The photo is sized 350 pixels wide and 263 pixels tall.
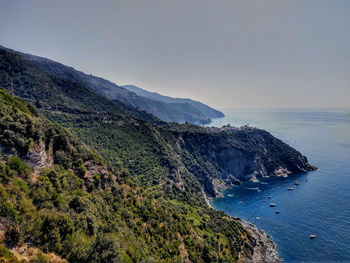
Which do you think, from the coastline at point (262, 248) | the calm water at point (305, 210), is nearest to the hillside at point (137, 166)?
the coastline at point (262, 248)

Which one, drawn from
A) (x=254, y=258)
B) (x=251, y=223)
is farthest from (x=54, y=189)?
(x=251, y=223)

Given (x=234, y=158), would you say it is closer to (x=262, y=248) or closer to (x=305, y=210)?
(x=305, y=210)

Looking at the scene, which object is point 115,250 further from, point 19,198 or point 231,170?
point 231,170

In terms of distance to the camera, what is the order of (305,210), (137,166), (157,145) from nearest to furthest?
(137,166) → (305,210) → (157,145)

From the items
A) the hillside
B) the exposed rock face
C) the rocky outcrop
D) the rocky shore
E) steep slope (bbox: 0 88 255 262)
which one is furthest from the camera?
the rocky outcrop

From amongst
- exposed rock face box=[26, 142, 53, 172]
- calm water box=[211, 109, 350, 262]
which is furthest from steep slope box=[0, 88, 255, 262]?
calm water box=[211, 109, 350, 262]

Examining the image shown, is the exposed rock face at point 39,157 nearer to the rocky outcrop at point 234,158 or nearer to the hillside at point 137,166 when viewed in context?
the hillside at point 137,166

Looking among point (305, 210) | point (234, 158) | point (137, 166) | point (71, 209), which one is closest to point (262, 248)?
point (305, 210)

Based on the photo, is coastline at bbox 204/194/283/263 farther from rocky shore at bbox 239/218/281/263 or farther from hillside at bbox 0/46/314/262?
hillside at bbox 0/46/314/262
